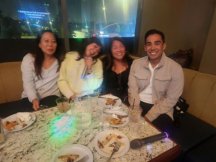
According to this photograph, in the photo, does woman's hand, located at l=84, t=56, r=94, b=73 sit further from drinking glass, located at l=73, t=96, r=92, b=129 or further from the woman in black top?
drinking glass, located at l=73, t=96, r=92, b=129

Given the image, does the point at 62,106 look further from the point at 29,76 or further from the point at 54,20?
the point at 54,20

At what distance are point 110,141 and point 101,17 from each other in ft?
9.74

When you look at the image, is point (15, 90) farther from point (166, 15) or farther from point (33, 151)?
point (166, 15)

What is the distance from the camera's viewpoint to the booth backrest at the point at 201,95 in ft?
5.32

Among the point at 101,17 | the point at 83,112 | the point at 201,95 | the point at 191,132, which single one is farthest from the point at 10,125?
the point at 101,17

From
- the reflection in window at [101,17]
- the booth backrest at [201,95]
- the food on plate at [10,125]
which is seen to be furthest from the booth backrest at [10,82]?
the booth backrest at [201,95]

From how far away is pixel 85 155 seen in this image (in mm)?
836

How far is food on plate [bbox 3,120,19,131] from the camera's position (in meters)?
1.03

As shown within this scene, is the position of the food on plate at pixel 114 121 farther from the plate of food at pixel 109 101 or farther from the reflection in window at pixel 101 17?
the reflection in window at pixel 101 17

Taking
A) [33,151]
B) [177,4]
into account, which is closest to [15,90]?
[33,151]

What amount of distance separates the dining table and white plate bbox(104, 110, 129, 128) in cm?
2

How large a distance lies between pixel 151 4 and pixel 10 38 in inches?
109

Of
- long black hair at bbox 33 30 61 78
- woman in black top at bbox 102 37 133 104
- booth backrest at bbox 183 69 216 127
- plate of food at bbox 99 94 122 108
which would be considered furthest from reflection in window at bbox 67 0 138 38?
plate of food at bbox 99 94 122 108

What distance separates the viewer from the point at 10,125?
1054 millimetres
